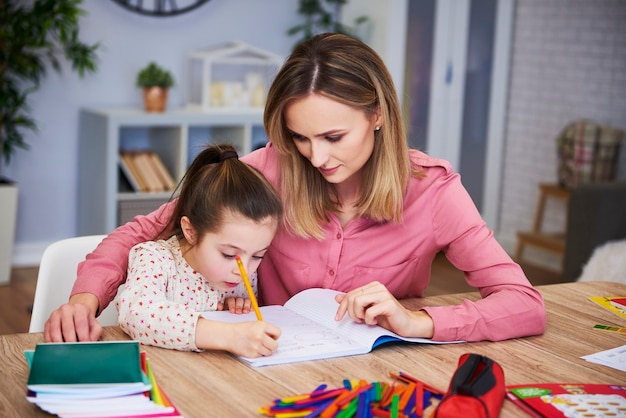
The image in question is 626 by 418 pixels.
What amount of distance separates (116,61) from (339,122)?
10.8ft

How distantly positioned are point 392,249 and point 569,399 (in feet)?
2.24

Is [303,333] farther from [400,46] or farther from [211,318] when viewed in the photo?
[400,46]

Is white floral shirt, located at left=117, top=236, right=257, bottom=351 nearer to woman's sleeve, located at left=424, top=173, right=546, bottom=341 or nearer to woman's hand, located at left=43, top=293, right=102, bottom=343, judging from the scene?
woman's hand, located at left=43, top=293, right=102, bottom=343

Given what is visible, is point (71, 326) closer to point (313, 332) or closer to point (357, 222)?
point (313, 332)

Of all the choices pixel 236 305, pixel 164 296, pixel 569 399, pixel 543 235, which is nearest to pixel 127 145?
pixel 543 235

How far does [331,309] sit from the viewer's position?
5.70 ft

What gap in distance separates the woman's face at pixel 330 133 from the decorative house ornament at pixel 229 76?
292 cm

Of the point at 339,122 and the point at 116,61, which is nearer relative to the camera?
the point at 339,122

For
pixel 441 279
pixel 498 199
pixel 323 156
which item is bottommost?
pixel 441 279

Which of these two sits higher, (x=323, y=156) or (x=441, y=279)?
(x=323, y=156)

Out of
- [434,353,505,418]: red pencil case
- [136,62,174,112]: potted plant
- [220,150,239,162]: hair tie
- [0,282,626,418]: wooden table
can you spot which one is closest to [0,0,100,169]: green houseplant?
[136,62,174,112]: potted plant

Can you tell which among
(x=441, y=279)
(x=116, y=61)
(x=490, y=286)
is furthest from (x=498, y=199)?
(x=490, y=286)

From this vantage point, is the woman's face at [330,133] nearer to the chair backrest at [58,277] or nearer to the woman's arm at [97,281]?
the woman's arm at [97,281]

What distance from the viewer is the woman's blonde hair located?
1.79 meters
